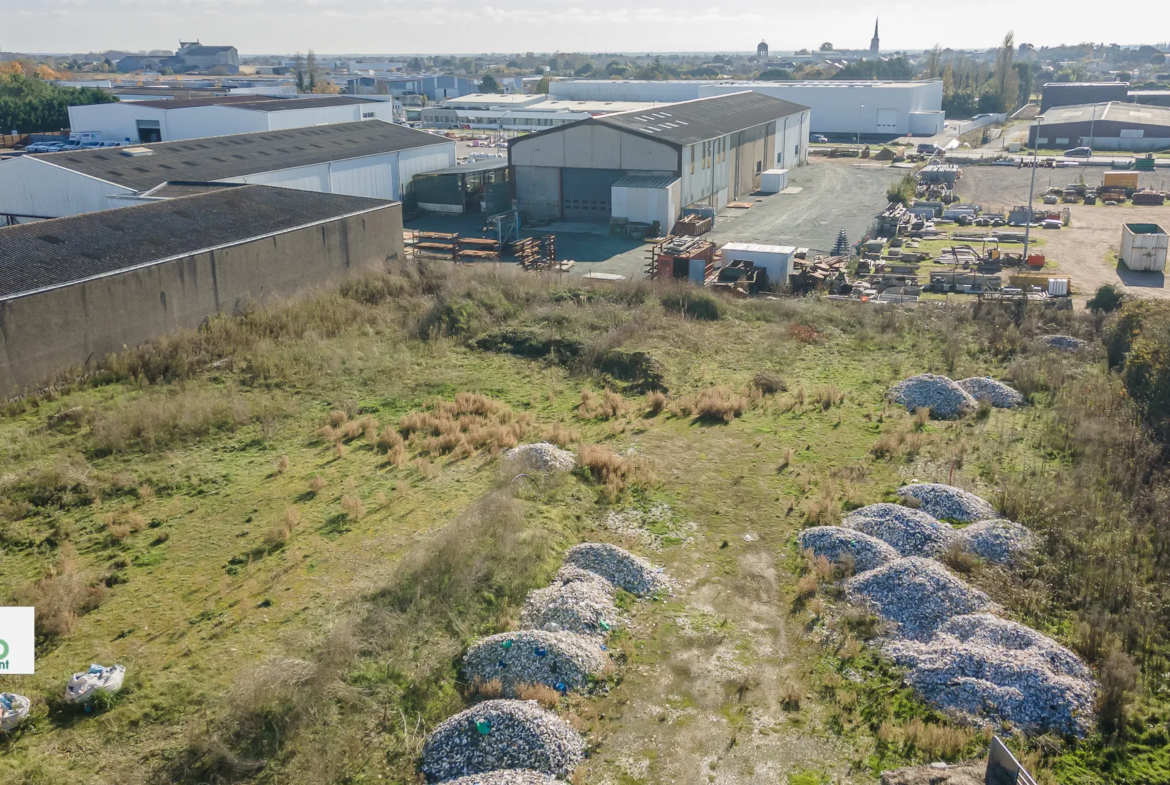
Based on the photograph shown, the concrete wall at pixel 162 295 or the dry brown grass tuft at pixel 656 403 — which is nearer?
the concrete wall at pixel 162 295

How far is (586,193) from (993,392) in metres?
26.6

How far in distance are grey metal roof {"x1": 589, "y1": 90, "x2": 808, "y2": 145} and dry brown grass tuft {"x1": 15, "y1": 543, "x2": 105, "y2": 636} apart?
3349 centimetres

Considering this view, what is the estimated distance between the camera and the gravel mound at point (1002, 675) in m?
10.2

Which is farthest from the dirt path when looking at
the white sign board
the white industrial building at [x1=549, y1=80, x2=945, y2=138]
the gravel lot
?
the white industrial building at [x1=549, y1=80, x2=945, y2=138]

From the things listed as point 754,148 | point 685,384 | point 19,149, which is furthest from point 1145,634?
point 19,149

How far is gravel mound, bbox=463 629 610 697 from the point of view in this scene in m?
10.8

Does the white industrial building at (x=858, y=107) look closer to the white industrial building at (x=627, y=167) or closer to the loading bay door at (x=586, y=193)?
the white industrial building at (x=627, y=167)

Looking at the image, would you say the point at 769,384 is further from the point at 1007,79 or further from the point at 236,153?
the point at 1007,79

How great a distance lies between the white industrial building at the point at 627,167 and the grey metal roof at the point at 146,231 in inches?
547

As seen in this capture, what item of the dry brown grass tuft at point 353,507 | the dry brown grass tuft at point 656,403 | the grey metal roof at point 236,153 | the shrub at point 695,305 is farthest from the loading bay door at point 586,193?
the dry brown grass tuft at point 353,507

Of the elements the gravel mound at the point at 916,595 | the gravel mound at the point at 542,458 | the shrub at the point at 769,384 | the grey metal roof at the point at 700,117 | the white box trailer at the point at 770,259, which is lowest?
the gravel mound at the point at 916,595

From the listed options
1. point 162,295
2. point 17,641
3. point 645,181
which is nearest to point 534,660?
point 17,641

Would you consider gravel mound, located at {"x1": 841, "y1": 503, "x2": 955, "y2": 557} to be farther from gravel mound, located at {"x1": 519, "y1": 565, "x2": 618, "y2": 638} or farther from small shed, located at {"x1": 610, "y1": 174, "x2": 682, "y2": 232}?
small shed, located at {"x1": 610, "y1": 174, "x2": 682, "y2": 232}

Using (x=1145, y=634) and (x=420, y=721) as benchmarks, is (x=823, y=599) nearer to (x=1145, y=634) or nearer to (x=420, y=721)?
(x=1145, y=634)
